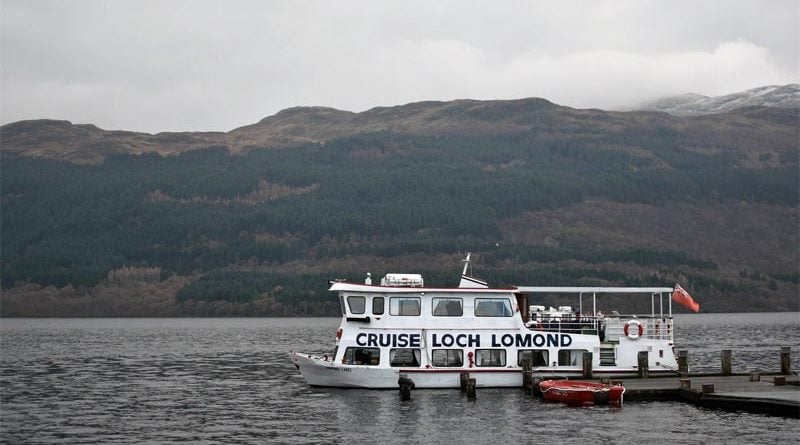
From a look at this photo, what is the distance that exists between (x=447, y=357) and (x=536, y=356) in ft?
18.3

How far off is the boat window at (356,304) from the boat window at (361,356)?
2.44 metres

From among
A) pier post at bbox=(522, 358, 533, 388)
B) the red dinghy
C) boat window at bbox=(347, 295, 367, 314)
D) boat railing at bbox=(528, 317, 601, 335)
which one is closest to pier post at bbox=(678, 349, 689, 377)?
boat railing at bbox=(528, 317, 601, 335)

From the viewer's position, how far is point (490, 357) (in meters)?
66.8

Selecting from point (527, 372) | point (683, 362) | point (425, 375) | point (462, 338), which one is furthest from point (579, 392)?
point (683, 362)

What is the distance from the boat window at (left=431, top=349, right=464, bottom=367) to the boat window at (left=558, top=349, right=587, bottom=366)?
6155mm

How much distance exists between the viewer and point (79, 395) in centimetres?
7700

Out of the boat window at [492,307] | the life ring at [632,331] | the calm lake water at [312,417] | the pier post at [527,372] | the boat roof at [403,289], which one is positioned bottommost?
the calm lake water at [312,417]

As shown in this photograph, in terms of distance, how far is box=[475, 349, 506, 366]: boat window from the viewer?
66688 millimetres

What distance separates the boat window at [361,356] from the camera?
66.6m

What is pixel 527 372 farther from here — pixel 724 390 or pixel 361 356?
pixel 724 390

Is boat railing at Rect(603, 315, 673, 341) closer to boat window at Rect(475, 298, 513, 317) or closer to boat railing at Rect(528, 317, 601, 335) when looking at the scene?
boat railing at Rect(528, 317, 601, 335)

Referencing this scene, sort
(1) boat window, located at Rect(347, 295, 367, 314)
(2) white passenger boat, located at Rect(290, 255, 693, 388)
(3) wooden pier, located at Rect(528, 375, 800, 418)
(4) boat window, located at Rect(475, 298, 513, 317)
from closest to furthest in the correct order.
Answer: (3) wooden pier, located at Rect(528, 375, 800, 418)
(2) white passenger boat, located at Rect(290, 255, 693, 388)
(1) boat window, located at Rect(347, 295, 367, 314)
(4) boat window, located at Rect(475, 298, 513, 317)

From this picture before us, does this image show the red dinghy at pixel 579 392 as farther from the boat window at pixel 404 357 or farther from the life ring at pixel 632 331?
the boat window at pixel 404 357

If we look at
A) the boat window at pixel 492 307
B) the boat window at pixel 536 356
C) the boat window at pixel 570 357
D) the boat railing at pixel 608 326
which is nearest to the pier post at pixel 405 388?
the boat window at pixel 492 307
